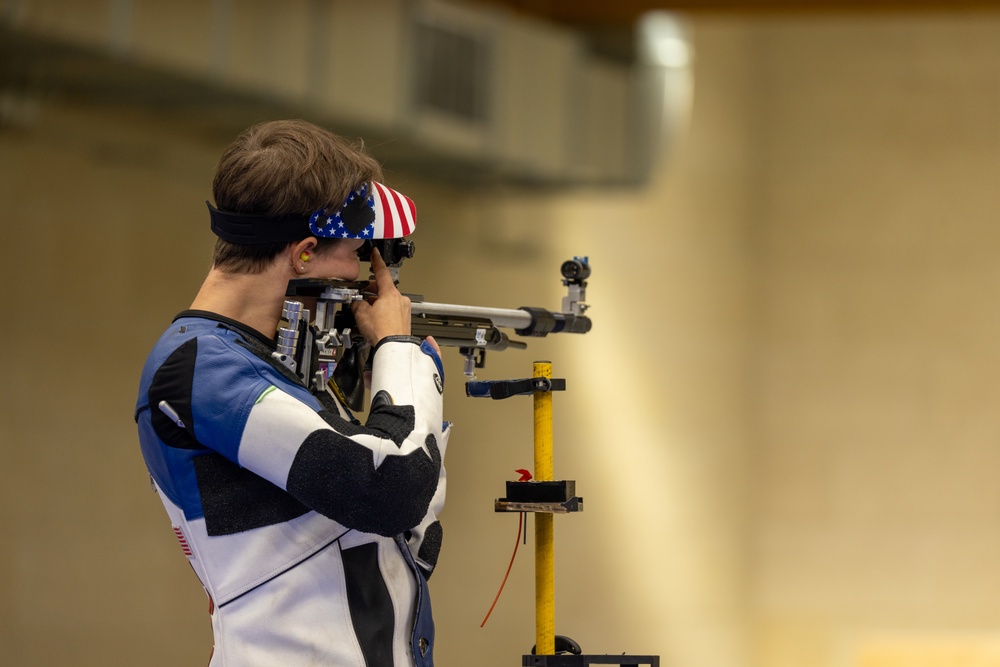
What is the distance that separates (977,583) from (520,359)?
2.87 meters

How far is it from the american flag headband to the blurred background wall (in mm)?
3513

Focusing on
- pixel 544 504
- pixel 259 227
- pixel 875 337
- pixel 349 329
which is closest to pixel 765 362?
pixel 875 337

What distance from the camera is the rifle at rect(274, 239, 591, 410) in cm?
160

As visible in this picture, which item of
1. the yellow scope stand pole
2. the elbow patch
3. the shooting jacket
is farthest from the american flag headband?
the yellow scope stand pole

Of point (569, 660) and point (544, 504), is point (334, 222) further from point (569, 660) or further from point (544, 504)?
point (569, 660)

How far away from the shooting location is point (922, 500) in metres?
6.80

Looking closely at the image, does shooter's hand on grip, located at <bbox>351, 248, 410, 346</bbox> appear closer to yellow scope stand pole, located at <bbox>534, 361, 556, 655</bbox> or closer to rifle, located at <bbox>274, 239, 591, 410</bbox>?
rifle, located at <bbox>274, 239, 591, 410</bbox>

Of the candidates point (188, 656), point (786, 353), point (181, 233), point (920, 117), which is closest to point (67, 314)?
point (181, 233)

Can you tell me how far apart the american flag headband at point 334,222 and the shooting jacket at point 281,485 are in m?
0.12

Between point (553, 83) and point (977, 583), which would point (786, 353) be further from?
point (553, 83)

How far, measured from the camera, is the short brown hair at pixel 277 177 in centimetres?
157

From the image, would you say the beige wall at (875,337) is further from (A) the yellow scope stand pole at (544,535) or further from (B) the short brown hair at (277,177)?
(B) the short brown hair at (277,177)

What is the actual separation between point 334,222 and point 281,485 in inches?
14.2

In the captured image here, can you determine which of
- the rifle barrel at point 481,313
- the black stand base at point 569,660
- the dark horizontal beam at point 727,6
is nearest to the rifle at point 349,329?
the rifle barrel at point 481,313
